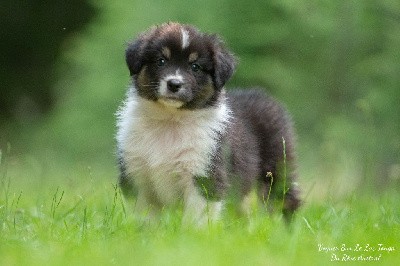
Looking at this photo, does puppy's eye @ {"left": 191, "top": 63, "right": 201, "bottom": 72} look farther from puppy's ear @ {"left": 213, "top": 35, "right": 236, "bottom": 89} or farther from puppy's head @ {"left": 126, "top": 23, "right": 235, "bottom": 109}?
puppy's ear @ {"left": 213, "top": 35, "right": 236, "bottom": 89}

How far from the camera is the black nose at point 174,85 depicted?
268 inches

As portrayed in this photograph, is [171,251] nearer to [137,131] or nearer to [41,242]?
[41,242]

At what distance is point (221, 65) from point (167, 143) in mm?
723

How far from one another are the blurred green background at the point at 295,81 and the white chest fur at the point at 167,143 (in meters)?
2.08

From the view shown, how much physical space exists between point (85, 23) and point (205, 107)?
47.8 ft

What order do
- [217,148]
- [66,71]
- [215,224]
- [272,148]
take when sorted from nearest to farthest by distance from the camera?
[215,224] < [217,148] < [272,148] < [66,71]

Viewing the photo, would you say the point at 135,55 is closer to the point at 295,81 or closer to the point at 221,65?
the point at 221,65

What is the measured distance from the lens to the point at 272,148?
7.97 metres

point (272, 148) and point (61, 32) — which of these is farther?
point (61, 32)

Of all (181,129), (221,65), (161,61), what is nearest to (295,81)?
(221,65)

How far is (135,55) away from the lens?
23.5 ft

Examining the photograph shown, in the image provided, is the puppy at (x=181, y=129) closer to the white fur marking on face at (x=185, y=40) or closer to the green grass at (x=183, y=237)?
the white fur marking on face at (x=185, y=40)

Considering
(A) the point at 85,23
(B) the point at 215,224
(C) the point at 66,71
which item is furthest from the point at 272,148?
(A) the point at 85,23

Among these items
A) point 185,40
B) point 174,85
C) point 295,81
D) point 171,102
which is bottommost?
point 295,81
